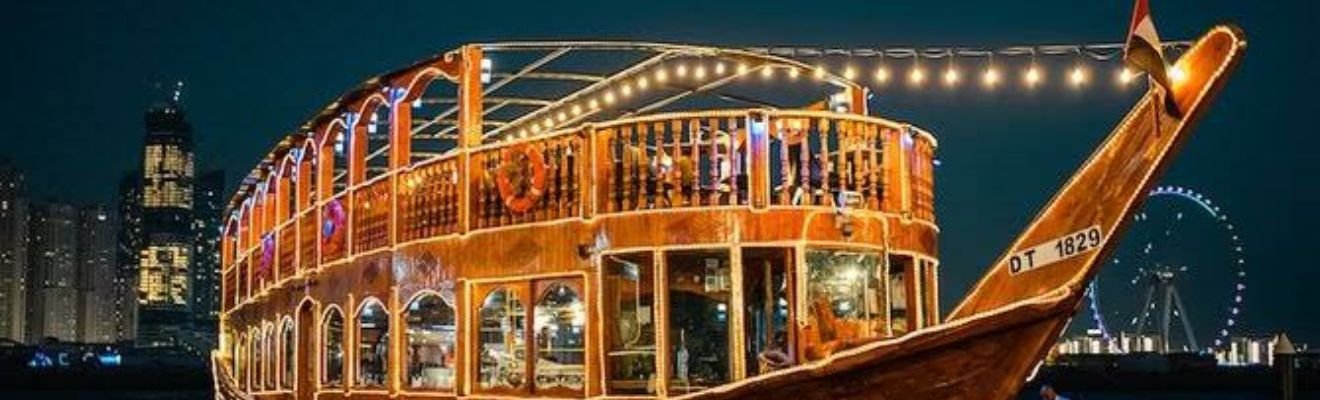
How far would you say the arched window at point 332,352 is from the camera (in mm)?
12977

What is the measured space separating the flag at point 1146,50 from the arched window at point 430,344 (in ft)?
20.6

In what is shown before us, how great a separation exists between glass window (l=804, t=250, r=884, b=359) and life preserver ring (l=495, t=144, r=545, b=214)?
1.80 m

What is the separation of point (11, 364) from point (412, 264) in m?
101

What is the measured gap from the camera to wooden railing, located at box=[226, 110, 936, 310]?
8914 millimetres

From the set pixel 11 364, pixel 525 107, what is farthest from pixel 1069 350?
pixel 525 107

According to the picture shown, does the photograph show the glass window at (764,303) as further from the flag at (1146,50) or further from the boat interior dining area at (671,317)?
the flag at (1146,50)

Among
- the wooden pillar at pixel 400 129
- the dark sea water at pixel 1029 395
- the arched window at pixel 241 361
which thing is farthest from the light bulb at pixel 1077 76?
the dark sea water at pixel 1029 395

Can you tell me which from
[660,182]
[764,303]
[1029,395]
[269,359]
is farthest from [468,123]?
[1029,395]

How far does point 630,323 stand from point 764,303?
875mm

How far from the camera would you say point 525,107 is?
1634cm

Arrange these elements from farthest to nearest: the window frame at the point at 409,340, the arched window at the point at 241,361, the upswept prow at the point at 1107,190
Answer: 1. the arched window at the point at 241,361
2. the window frame at the point at 409,340
3. the upswept prow at the point at 1107,190

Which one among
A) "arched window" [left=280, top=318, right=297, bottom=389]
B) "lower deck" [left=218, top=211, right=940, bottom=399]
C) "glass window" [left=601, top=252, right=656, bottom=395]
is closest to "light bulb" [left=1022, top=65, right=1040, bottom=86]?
"lower deck" [left=218, top=211, right=940, bottom=399]

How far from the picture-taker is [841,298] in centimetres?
949

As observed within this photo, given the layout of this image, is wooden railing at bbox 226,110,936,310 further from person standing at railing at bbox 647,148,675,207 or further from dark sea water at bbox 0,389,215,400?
dark sea water at bbox 0,389,215,400
